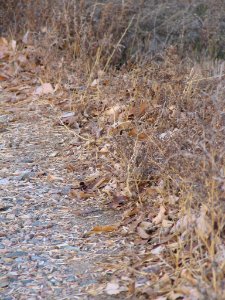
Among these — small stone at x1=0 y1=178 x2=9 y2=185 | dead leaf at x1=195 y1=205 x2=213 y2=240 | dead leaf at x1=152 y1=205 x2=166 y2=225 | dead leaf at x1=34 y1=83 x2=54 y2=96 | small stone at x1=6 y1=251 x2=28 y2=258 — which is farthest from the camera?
dead leaf at x1=34 y1=83 x2=54 y2=96

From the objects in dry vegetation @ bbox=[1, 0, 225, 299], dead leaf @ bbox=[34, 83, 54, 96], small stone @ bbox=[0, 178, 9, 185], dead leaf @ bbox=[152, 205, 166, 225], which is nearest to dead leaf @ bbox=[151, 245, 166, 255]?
dry vegetation @ bbox=[1, 0, 225, 299]

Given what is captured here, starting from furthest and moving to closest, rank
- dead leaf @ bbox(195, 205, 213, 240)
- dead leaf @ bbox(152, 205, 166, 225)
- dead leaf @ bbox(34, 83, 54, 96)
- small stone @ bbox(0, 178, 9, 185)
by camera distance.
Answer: dead leaf @ bbox(34, 83, 54, 96), small stone @ bbox(0, 178, 9, 185), dead leaf @ bbox(152, 205, 166, 225), dead leaf @ bbox(195, 205, 213, 240)

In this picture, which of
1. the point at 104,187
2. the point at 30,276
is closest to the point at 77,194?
the point at 104,187

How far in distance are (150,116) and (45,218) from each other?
137 centimetres

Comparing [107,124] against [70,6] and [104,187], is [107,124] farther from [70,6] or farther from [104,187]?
[70,6]

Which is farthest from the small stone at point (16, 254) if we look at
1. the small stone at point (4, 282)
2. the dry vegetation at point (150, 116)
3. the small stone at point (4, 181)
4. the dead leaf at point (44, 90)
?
the dead leaf at point (44, 90)

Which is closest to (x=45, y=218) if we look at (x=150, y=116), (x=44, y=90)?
(x=150, y=116)

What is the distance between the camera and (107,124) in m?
5.41

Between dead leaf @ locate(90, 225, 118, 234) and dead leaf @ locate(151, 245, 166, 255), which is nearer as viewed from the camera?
dead leaf @ locate(151, 245, 166, 255)

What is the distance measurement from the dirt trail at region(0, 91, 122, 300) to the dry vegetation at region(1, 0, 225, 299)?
0.49ft

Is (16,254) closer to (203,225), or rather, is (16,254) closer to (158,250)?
(158,250)

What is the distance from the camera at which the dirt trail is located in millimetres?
3516

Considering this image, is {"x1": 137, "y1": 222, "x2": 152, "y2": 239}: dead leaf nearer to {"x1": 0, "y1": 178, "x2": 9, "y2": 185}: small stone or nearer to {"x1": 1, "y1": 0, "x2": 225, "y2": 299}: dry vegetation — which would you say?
{"x1": 1, "y1": 0, "x2": 225, "y2": 299}: dry vegetation

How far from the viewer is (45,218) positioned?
4219mm
